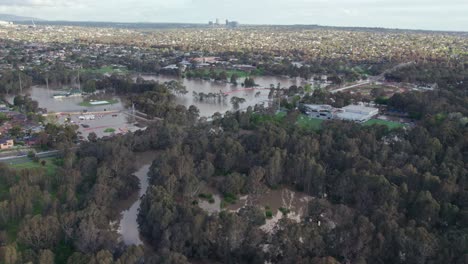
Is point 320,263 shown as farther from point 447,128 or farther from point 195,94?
point 195,94

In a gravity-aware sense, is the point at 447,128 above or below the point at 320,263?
above

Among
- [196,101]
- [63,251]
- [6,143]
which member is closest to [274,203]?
[63,251]

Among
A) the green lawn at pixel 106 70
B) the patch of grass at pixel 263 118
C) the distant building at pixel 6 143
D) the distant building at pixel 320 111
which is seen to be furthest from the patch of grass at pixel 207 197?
the green lawn at pixel 106 70

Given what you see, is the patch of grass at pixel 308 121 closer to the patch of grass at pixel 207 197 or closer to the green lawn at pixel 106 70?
the patch of grass at pixel 207 197

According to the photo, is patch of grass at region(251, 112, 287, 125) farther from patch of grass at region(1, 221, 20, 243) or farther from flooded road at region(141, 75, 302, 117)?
patch of grass at region(1, 221, 20, 243)

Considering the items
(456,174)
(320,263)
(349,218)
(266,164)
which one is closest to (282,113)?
(266,164)

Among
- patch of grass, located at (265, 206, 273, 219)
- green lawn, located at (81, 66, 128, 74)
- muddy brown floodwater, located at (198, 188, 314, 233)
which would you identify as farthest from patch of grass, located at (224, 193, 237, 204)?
green lawn, located at (81, 66, 128, 74)
